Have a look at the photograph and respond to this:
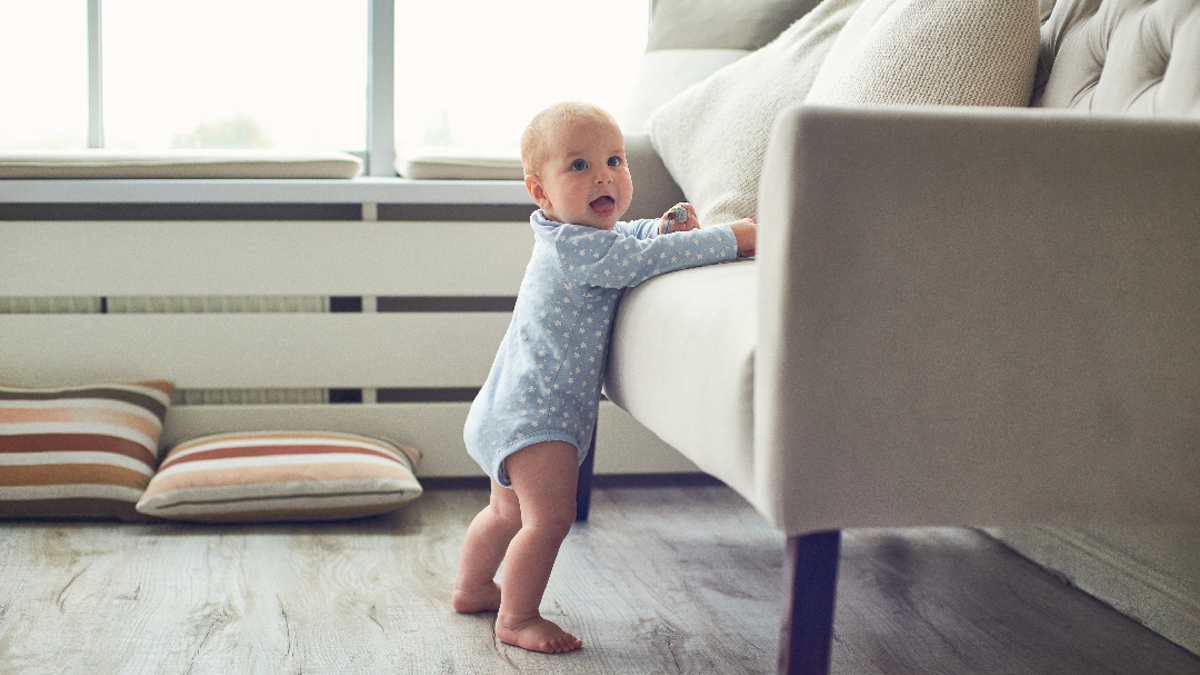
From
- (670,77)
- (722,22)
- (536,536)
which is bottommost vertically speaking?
(536,536)

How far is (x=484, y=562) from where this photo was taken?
1152mm

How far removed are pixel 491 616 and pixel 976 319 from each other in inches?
26.1

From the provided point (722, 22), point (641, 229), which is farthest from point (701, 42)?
point (641, 229)

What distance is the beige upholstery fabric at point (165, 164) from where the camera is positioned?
1.68 meters

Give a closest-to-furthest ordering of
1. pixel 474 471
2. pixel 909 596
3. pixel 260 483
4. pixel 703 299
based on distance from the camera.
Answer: pixel 703 299 < pixel 909 596 < pixel 260 483 < pixel 474 471

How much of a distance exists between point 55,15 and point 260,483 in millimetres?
1334

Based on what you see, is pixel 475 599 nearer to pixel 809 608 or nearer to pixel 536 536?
pixel 536 536

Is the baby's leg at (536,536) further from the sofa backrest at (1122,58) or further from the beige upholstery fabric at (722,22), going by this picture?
the beige upholstery fabric at (722,22)

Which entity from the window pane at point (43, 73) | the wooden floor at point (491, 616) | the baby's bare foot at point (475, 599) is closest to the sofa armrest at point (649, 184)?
the wooden floor at point (491, 616)

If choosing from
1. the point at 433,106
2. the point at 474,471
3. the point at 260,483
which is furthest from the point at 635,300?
the point at 433,106

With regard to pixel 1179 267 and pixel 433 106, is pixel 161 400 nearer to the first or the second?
pixel 433 106

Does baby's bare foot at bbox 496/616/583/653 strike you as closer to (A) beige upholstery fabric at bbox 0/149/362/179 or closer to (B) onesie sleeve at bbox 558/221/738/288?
(B) onesie sleeve at bbox 558/221/738/288

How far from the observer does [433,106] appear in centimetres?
228

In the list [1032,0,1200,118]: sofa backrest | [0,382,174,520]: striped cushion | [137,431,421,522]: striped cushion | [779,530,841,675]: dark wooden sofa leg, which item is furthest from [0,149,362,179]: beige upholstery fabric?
[779,530,841,675]: dark wooden sofa leg
